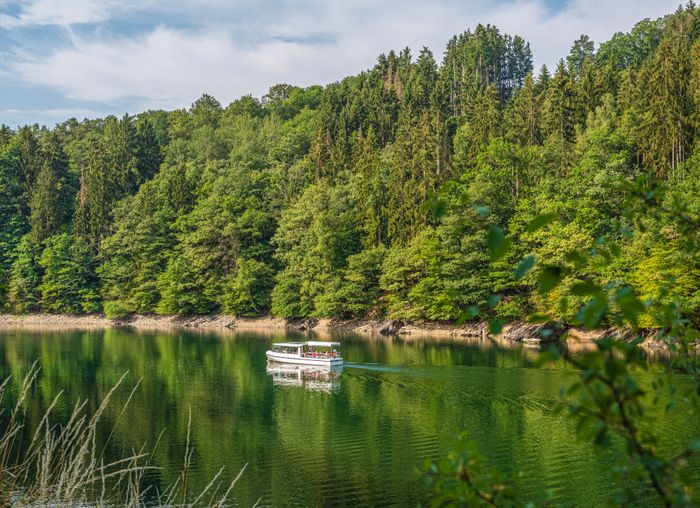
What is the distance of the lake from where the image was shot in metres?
17.9

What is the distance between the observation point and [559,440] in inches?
856

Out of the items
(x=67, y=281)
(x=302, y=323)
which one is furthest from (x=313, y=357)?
(x=67, y=281)

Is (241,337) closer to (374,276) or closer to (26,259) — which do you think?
(374,276)

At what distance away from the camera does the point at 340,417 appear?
84.9ft

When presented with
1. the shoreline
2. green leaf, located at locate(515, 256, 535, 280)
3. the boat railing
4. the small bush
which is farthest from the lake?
the small bush

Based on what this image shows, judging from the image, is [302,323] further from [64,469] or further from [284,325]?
[64,469]

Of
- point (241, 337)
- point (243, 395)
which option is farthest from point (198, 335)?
point (243, 395)

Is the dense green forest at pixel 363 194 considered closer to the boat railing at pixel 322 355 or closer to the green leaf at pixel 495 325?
the boat railing at pixel 322 355

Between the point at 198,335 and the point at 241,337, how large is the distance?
4715 millimetres

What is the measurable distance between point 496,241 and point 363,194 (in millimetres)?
67674

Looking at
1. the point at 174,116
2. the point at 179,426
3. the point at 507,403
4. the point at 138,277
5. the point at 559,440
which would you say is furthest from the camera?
the point at 174,116

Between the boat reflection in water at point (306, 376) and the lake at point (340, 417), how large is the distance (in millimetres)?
194

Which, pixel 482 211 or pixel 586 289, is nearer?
pixel 586 289

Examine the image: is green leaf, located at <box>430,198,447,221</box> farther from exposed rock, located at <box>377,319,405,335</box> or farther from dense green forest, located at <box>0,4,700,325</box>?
exposed rock, located at <box>377,319,405,335</box>
